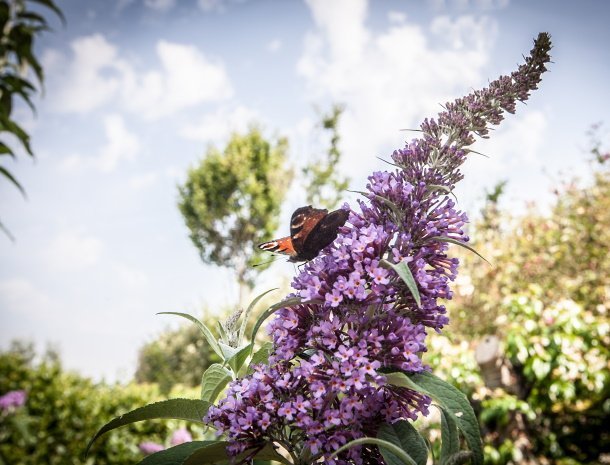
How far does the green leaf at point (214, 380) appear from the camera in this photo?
89 centimetres

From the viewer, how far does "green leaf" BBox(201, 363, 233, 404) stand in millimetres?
888

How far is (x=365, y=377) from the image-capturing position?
2.33 feet

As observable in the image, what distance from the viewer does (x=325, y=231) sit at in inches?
37.3

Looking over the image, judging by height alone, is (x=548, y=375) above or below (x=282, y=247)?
below

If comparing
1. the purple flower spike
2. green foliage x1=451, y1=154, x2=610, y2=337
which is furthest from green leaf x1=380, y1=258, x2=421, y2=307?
green foliage x1=451, y1=154, x2=610, y2=337

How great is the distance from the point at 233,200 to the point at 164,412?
17549mm

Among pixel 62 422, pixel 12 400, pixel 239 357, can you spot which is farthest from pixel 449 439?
pixel 62 422

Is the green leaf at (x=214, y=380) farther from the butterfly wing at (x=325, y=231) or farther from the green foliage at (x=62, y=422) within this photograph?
the green foliage at (x=62, y=422)

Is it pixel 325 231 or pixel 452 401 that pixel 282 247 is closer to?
pixel 325 231

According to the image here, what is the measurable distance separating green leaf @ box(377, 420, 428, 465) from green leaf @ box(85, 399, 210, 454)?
0.34 m

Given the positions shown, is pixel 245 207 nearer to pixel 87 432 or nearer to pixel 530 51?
pixel 87 432

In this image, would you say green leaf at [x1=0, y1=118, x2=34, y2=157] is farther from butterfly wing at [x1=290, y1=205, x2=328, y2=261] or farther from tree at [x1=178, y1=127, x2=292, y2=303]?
tree at [x1=178, y1=127, x2=292, y2=303]

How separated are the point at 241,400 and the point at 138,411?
19 cm

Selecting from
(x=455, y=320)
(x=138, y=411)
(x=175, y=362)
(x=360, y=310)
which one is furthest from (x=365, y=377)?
(x=175, y=362)
